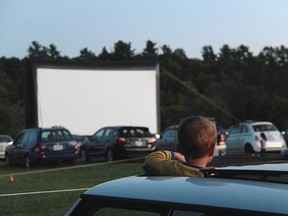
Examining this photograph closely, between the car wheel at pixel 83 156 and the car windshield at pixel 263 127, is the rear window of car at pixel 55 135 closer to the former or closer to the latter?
the car wheel at pixel 83 156

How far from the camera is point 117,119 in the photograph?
3225cm

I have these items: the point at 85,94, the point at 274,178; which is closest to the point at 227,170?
the point at 274,178

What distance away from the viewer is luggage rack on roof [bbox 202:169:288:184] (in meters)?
2.78

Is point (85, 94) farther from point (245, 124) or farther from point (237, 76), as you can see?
point (237, 76)

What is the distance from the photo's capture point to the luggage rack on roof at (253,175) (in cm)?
278

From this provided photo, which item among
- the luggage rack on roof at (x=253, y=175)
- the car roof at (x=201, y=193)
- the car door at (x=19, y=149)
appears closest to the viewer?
the car roof at (x=201, y=193)

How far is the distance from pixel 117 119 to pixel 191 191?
97.5 feet

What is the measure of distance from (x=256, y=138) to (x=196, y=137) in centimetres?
2477

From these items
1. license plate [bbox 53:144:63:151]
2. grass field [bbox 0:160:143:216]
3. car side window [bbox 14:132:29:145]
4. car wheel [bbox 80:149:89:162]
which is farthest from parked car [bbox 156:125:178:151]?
grass field [bbox 0:160:143:216]

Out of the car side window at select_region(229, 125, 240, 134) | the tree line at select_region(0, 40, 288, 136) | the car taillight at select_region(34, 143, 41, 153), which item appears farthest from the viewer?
the tree line at select_region(0, 40, 288, 136)

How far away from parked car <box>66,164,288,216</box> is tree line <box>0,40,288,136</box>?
6265cm

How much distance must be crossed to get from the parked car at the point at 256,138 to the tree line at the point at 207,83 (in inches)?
1448

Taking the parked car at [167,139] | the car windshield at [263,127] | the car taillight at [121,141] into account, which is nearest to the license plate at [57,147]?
the car taillight at [121,141]

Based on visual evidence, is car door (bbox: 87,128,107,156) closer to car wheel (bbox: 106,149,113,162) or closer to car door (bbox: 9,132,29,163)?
car wheel (bbox: 106,149,113,162)
